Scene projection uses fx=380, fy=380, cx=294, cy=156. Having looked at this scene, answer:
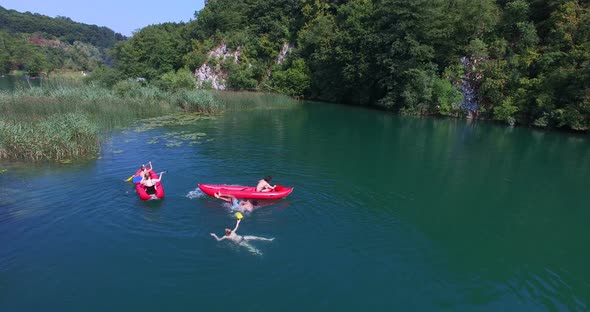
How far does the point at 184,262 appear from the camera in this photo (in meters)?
8.60

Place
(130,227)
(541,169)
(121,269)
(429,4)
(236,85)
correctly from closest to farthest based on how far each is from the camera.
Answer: (121,269)
(130,227)
(541,169)
(429,4)
(236,85)

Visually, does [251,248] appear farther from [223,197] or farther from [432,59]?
[432,59]

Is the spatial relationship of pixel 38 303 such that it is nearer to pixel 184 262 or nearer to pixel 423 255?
pixel 184 262

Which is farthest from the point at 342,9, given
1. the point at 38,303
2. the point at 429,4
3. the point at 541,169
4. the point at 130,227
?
the point at 38,303

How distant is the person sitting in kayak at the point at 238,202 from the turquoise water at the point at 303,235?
292 mm

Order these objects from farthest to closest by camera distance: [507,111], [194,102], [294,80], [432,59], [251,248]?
[294,80]
[432,59]
[507,111]
[194,102]
[251,248]

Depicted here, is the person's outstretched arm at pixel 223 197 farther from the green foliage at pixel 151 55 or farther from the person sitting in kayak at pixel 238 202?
the green foliage at pixel 151 55

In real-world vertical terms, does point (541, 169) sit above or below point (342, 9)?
below

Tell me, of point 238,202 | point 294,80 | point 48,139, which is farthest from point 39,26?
point 238,202

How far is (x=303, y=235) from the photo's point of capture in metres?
10.1

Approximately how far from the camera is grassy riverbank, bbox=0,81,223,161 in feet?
50.9

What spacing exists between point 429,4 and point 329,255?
32.6 metres

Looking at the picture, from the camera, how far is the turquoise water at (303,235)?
7.70 m

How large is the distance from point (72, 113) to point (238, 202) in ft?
42.6
